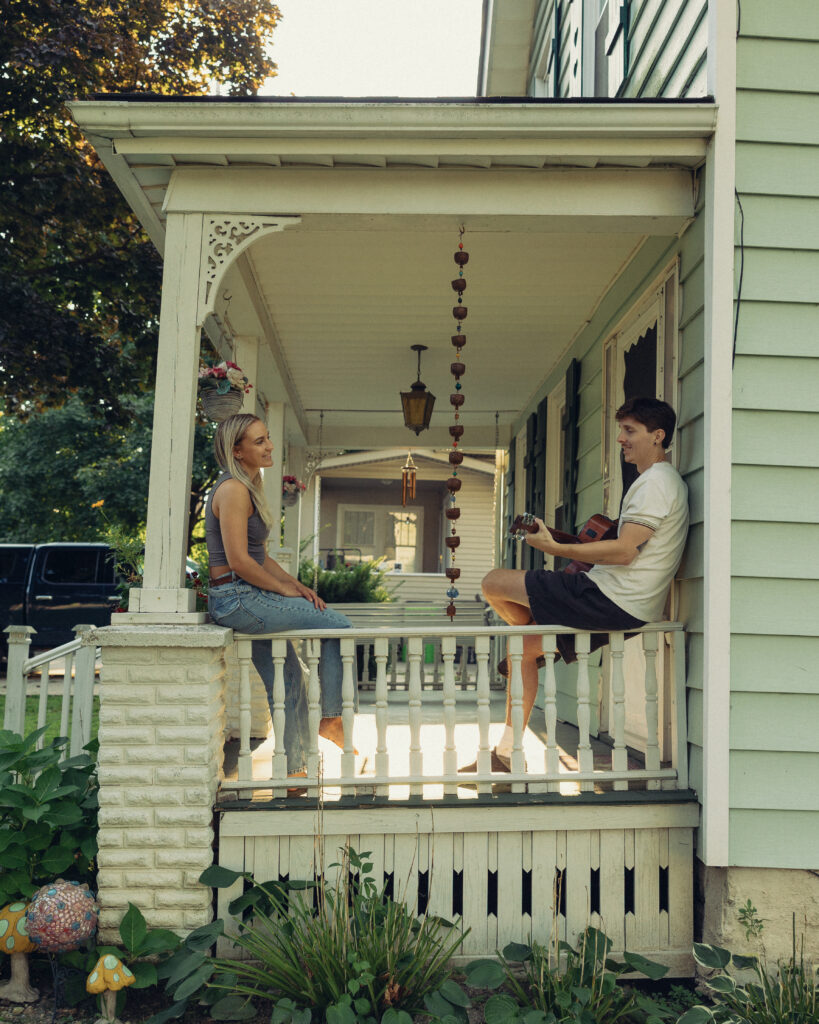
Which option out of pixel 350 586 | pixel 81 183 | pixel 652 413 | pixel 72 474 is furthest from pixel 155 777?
pixel 72 474

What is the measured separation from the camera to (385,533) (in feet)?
63.5

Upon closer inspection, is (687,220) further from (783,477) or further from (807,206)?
(783,477)

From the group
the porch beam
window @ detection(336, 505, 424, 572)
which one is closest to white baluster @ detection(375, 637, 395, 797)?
the porch beam

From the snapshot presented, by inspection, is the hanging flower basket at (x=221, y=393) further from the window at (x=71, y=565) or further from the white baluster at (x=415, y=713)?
the window at (x=71, y=565)

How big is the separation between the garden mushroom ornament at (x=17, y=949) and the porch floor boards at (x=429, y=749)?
0.90 meters

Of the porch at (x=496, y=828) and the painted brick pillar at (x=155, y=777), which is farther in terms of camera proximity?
the porch at (x=496, y=828)

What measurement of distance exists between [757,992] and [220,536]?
102 inches

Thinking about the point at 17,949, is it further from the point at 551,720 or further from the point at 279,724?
the point at 551,720

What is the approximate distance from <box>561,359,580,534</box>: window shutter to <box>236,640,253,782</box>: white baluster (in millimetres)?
2912

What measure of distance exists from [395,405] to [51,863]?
19.6 ft

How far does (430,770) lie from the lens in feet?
14.3

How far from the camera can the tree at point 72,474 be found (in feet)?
58.3

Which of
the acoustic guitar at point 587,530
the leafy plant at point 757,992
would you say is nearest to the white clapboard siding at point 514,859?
the leafy plant at point 757,992

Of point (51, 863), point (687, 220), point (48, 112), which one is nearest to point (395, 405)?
point (48, 112)
